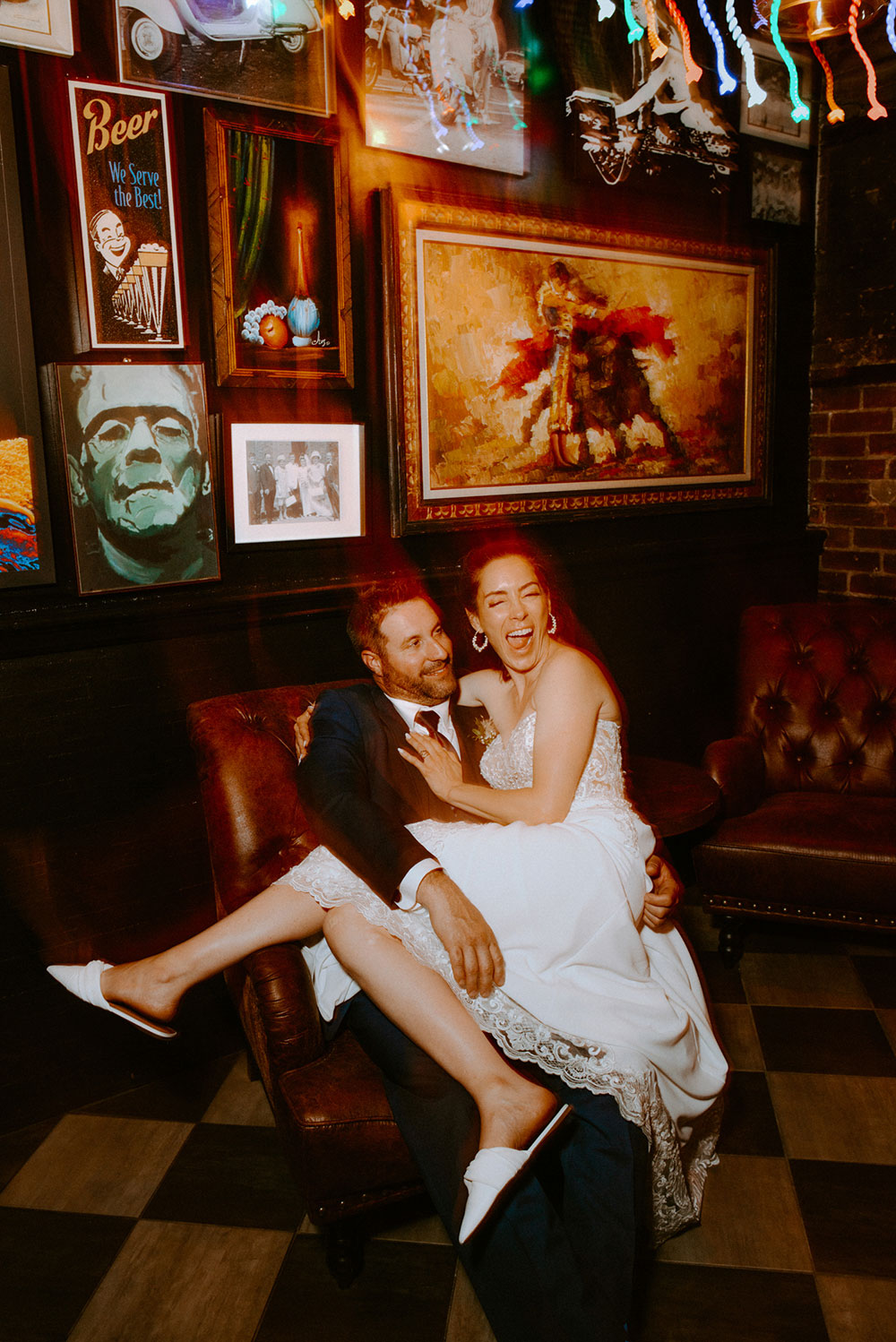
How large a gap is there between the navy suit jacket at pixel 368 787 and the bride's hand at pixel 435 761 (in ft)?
0.09

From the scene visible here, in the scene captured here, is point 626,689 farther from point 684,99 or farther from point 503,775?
point 684,99

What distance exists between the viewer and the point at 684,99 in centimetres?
332

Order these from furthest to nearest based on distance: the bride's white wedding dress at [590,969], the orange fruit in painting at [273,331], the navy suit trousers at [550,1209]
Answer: the orange fruit in painting at [273,331], the bride's white wedding dress at [590,969], the navy suit trousers at [550,1209]

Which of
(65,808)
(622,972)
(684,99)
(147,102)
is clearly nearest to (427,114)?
(147,102)

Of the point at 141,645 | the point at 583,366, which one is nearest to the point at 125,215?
the point at 141,645

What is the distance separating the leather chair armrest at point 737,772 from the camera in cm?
309

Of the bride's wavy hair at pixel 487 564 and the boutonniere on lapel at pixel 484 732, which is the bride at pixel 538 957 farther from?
the boutonniere on lapel at pixel 484 732

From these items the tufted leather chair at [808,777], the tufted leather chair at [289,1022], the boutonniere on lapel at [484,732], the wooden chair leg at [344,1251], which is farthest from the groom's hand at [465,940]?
the tufted leather chair at [808,777]

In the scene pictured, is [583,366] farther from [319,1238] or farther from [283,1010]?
[319,1238]

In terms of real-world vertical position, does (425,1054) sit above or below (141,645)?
below

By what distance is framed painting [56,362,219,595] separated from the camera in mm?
2334

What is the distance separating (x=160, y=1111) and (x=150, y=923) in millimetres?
503

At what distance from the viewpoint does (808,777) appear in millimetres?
3369

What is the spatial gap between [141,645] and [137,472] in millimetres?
458
